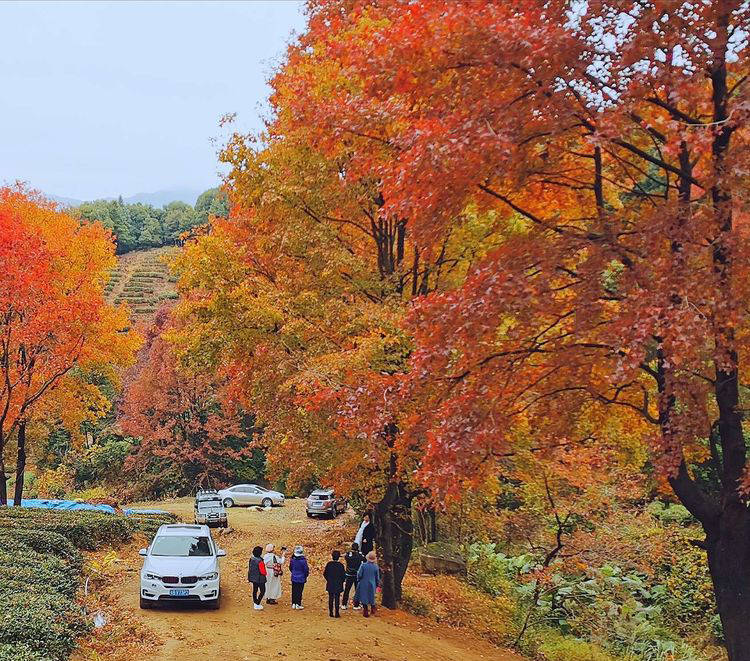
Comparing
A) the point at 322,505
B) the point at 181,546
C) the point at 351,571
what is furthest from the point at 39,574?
the point at 322,505

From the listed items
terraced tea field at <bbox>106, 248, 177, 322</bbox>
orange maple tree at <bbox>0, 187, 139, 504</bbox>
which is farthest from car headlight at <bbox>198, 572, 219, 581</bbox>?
terraced tea field at <bbox>106, 248, 177, 322</bbox>

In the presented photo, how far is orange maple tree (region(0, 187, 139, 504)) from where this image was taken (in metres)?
20.4

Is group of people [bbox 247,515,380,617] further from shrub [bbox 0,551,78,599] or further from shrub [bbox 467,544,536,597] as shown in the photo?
shrub [bbox 467,544,536,597]

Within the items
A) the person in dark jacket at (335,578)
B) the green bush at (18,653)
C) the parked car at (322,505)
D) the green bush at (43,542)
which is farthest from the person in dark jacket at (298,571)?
the parked car at (322,505)

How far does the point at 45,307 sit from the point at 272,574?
42.1 feet

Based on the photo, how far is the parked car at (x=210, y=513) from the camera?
90.1 ft

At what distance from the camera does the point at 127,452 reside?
4112 centimetres

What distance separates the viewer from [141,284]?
3140 inches

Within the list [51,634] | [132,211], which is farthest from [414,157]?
[132,211]

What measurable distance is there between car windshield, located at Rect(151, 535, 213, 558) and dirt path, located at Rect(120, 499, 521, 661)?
3.67ft

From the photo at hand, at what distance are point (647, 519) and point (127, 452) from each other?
31.7 metres

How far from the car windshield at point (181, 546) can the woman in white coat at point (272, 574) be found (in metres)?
1.36

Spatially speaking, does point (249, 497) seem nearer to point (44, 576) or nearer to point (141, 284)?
point (44, 576)

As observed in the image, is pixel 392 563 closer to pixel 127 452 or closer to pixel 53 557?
pixel 53 557
